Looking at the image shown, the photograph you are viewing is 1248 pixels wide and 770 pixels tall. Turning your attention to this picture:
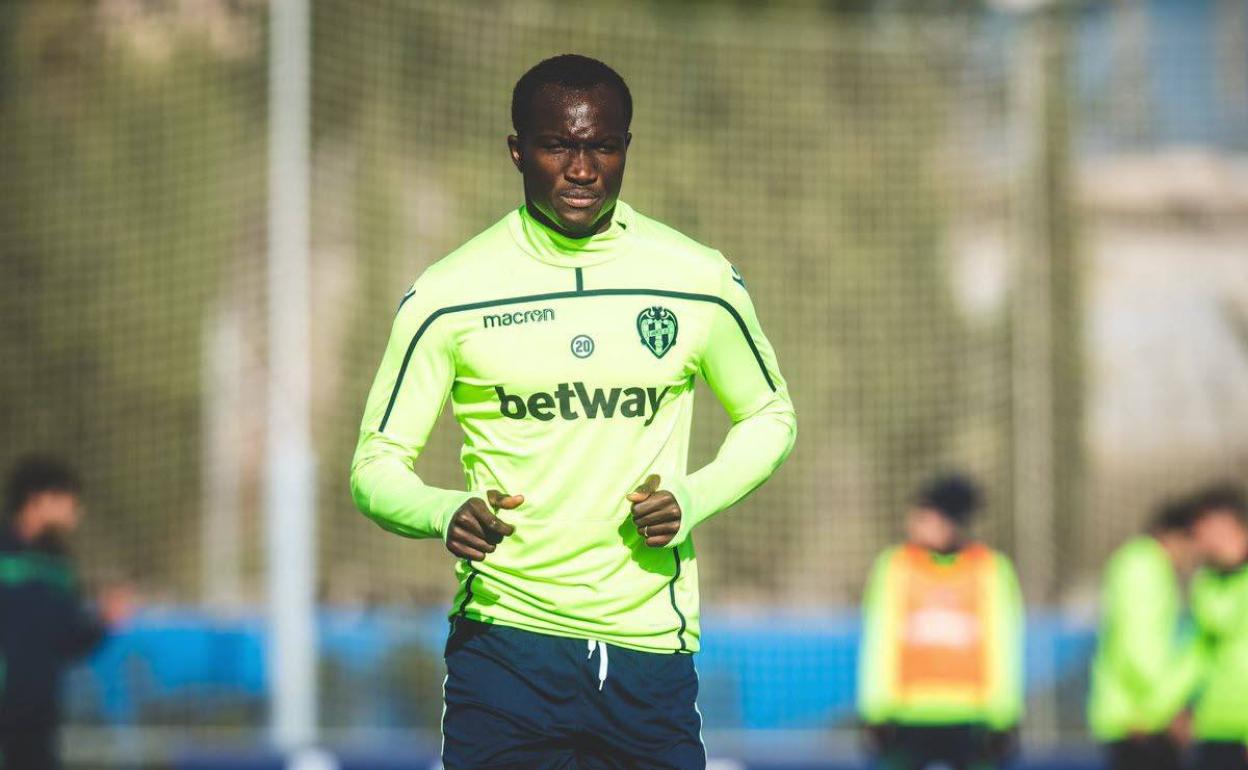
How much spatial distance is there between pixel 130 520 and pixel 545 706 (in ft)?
36.6

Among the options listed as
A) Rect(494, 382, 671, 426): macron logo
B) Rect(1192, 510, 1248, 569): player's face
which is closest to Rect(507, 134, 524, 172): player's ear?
Rect(494, 382, 671, 426): macron logo

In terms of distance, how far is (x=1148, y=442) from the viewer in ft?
48.3

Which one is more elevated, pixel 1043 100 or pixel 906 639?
pixel 1043 100

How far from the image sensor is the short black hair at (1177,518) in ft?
28.1

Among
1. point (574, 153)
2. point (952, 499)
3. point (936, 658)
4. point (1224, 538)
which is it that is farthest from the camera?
point (936, 658)

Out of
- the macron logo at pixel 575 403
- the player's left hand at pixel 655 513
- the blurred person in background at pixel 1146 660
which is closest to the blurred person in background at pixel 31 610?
the blurred person in background at pixel 1146 660

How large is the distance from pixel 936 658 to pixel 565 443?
5.43 m

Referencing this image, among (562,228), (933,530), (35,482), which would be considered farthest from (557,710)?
(35,482)

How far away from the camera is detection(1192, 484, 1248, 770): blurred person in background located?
8.22 meters

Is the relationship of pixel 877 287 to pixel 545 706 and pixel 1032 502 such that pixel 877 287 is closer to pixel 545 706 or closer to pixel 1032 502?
pixel 1032 502

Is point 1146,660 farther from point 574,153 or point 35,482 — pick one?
point 574,153

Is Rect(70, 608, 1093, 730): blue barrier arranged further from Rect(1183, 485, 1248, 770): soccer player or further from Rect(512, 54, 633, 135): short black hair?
Rect(512, 54, 633, 135): short black hair

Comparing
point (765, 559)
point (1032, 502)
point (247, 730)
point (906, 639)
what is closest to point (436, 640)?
point (247, 730)

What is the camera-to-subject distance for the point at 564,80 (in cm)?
378
